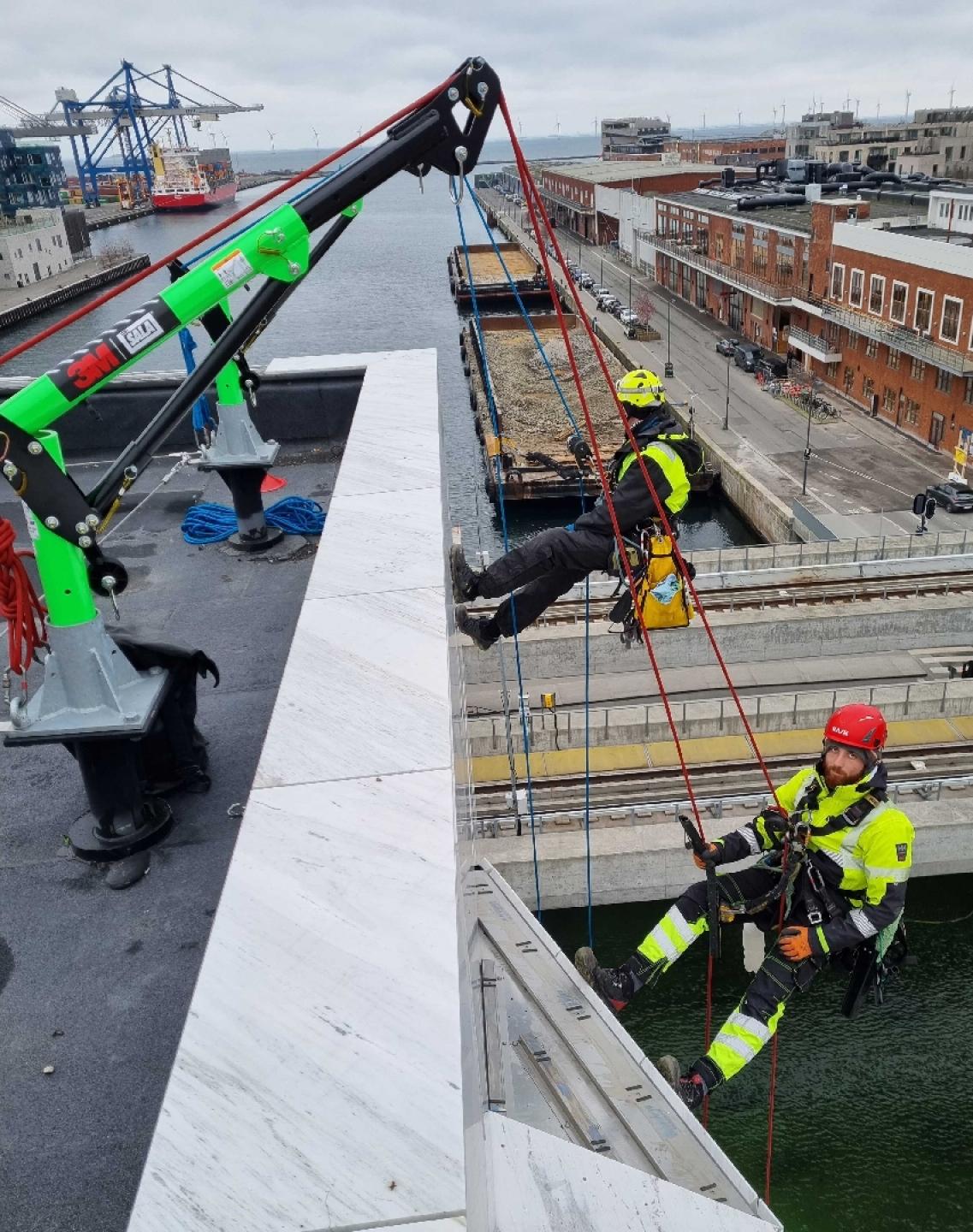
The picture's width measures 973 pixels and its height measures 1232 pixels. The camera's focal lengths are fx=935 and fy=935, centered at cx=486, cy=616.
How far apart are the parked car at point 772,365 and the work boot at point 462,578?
131 feet

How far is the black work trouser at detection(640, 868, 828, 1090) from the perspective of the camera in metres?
6.19

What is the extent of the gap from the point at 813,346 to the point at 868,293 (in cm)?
485

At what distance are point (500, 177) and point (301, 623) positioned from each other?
19676 cm

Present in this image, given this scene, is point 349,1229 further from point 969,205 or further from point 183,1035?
point 969,205

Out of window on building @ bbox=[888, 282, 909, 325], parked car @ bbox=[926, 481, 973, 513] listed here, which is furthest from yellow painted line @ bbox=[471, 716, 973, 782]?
window on building @ bbox=[888, 282, 909, 325]

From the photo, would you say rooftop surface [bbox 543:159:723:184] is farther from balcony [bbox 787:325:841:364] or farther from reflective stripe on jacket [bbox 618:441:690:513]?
reflective stripe on jacket [bbox 618:441:690:513]

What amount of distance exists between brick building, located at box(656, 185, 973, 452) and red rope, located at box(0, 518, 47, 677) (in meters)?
31.7

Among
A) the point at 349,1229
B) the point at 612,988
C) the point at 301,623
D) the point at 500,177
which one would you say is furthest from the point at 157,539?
the point at 500,177

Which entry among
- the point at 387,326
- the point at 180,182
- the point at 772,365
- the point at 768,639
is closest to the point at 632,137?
Result: the point at 180,182

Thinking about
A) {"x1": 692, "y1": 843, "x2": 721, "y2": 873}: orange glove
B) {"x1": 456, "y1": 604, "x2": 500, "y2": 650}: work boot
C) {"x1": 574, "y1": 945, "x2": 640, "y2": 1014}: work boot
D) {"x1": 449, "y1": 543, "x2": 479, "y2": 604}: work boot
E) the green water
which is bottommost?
the green water

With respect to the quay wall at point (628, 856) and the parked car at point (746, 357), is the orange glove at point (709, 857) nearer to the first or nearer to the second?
the quay wall at point (628, 856)

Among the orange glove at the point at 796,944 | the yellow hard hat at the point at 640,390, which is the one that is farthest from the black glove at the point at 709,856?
the yellow hard hat at the point at 640,390

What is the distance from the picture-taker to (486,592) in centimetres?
756

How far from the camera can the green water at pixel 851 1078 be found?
41.1 ft
